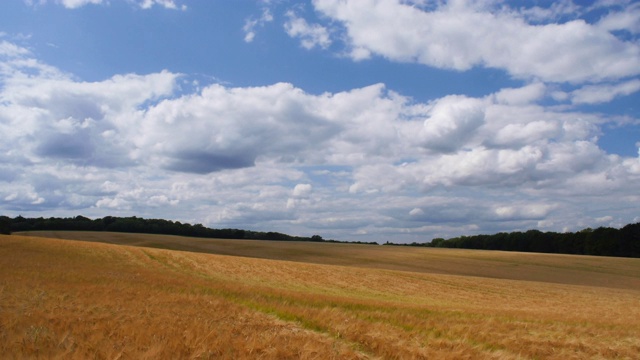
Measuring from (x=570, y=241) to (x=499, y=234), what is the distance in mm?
20086

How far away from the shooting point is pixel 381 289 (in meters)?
31.1

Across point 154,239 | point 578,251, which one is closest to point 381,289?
point 154,239

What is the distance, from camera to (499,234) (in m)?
129

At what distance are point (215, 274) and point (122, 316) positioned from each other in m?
23.0

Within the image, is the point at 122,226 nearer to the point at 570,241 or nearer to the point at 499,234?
the point at 499,234

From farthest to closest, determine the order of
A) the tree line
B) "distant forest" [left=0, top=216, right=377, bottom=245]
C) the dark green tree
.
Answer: "distant forest" [left=0, top=216, right=377, bottom=245]
the tree line
the dark green tree

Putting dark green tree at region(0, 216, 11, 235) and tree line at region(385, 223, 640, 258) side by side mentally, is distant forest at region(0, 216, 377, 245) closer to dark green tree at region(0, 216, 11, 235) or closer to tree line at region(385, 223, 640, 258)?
dark green tree at region(0, 216, 11, 235)

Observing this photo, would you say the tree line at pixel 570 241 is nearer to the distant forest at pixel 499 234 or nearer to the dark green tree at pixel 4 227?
the distant forest at pixel 499 234

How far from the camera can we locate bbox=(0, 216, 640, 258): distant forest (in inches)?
3994

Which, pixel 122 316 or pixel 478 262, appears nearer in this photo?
pixel 122 316

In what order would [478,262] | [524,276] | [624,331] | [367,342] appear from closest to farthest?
[367,342]
[624,331]
[524,276]
[478,262]

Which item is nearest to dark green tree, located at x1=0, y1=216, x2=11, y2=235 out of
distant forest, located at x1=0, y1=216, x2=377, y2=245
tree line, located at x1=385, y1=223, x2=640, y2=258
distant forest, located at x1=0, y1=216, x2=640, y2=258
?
distant forest, located at x1=0, y1=216, x2=640, y2=258

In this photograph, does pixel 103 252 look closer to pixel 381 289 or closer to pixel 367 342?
pixel 381 289

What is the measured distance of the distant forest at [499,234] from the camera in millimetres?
101438
